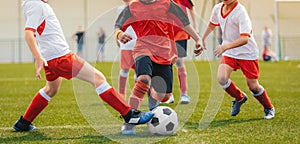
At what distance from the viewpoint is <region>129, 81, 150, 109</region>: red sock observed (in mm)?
5395

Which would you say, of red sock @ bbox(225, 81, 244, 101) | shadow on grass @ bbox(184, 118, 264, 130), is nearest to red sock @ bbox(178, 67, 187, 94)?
red sock @ bbox(225, 81, 244, 101)

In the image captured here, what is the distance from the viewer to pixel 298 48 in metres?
32.0

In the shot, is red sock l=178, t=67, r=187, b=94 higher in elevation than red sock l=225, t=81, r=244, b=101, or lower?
lower

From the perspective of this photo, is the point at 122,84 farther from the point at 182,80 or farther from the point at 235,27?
the point at 235,27

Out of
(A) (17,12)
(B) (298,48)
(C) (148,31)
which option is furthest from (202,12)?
(C) (148,31)

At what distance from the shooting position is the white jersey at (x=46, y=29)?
16.7 ft

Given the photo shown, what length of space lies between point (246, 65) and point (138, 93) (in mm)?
1670

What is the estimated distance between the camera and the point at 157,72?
18.6 ft

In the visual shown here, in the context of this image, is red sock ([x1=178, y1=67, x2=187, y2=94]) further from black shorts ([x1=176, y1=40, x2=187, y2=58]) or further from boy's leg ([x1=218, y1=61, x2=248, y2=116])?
boy's leg ([x1=218, y1=61, x2=248, y2=116])

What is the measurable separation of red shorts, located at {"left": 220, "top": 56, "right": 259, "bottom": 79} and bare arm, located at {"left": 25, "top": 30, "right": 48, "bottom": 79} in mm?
2526

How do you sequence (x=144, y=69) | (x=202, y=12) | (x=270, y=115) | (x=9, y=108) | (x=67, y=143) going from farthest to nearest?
(x=202, y=12) → (x=9, y=108) → (x=270, y=115) → (x=144, y=69) → (x=67, y=143)

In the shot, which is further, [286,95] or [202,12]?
[202,12]

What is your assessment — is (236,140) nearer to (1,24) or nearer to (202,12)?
(202,12)

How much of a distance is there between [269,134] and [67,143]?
181 centimetres
